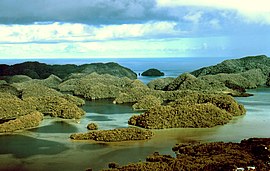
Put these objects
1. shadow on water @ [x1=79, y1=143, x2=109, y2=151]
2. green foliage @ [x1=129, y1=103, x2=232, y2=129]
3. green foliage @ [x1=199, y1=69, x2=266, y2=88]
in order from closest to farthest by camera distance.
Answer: shadow on water @ [x1=79, y1=143, x2=109, y2=151] → green foliage @ [x1=129, y1=103, x2=232, y2=129] → green foliage @ [x1=199, y1=69, x2=266, y2=88]

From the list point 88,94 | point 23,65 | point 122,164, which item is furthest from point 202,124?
point 23,65

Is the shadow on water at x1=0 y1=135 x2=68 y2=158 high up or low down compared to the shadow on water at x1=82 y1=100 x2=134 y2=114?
down

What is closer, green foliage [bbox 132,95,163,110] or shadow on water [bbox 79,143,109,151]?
shadow on water [bbox 79,143,109,151]

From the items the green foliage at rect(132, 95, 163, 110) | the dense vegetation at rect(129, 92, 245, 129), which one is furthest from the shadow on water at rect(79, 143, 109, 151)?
the green foliage at rect(132, 95, 163, 110)

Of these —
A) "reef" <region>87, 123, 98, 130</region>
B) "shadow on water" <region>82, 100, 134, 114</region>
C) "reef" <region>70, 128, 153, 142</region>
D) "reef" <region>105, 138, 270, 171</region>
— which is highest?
"shadow on water" <region>82, 100, 134, 114</region>

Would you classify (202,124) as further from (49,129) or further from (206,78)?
(206,78)

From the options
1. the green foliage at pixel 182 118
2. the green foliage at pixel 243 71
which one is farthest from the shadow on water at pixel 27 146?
the green foliage at pixel 243 71

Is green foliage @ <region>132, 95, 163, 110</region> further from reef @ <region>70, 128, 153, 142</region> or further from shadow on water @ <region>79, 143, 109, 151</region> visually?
shadow on water @ <region>79, 143, 109, 151</region>

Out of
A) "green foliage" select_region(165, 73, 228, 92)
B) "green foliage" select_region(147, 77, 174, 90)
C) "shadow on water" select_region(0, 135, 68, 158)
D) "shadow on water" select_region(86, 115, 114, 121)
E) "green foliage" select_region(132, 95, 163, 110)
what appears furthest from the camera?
"green foliage" select_region(147, 77, 174, 90)
